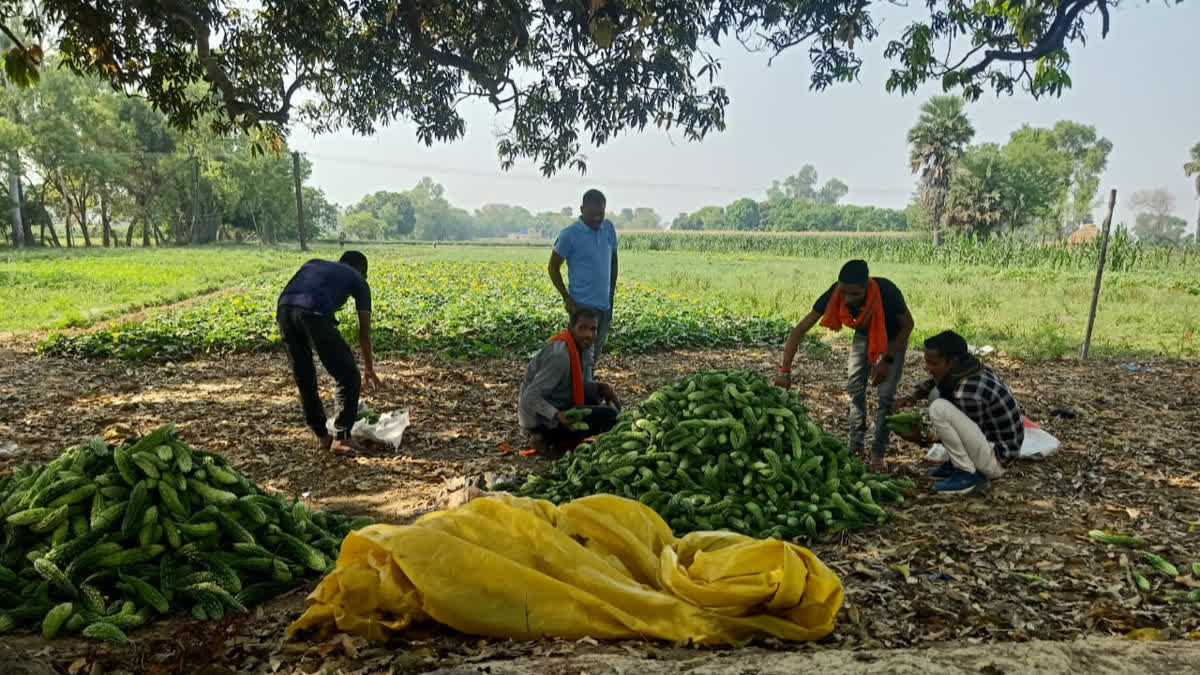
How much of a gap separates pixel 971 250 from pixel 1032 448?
3015cm

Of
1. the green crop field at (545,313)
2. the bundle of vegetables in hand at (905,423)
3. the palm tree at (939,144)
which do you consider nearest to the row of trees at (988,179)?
the palm tree at (939,144)

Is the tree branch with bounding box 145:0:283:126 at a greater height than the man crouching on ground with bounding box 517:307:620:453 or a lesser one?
greater

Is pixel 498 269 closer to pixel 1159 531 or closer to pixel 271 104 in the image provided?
pixel 271 104

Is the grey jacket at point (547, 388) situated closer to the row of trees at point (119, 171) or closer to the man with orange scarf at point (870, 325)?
the man with orange scarf at point (870, 325)

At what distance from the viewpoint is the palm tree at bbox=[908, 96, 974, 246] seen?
53.8 meters

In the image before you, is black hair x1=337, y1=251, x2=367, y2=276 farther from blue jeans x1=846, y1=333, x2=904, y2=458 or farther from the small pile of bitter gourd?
the small pile of bitter gourd

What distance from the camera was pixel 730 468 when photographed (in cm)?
430

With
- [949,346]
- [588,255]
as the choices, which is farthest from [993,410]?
[588,255]

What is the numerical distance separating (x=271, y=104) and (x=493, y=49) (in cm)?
332

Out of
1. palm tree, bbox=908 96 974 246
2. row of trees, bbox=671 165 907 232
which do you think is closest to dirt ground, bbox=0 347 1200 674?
palm tree, bbox=908 96 974 246

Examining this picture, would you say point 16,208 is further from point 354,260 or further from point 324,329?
point 324,329

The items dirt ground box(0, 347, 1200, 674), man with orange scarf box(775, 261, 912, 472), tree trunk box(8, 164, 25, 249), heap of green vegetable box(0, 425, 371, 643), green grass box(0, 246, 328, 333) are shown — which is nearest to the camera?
dirt ground box(0, 347, 1200, 674)

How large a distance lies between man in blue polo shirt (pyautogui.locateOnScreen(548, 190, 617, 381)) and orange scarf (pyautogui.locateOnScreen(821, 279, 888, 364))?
2121mm

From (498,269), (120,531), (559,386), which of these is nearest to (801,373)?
(559,386)
